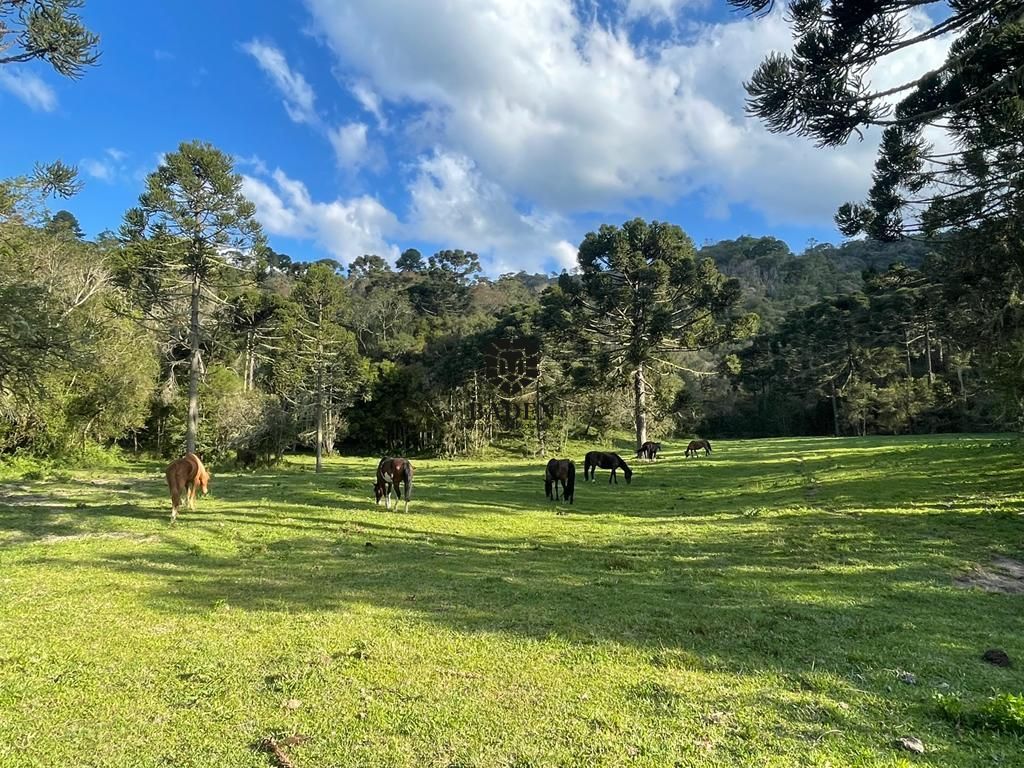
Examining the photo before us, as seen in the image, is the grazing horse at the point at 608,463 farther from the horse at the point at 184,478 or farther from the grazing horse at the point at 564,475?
the horse at the point at 184,478

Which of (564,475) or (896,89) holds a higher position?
(896,89)

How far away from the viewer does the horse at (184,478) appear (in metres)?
11.5

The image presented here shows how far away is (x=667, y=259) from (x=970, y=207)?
19249 mm

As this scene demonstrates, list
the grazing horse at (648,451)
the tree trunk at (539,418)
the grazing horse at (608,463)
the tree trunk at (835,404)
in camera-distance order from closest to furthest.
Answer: the grazing horse at (608,463), the grazing horse at (648,451), the tree trunk at (539,418), the tree trunk at (835,404)

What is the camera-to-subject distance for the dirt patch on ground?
7305 millimetres

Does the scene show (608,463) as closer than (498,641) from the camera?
No

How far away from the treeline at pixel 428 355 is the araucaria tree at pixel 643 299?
134 millimetres

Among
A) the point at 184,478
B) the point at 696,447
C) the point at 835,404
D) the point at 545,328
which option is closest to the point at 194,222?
the point at 184,478

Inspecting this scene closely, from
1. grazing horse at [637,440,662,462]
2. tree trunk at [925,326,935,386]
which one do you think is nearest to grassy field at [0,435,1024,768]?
grazing horse at [637,440,662,462]

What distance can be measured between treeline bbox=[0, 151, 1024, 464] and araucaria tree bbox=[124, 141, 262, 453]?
4.6 inches

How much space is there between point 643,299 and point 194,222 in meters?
22.7

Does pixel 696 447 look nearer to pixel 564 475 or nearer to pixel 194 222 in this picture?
pixel 564 475

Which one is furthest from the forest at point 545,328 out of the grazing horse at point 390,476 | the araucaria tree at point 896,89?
the grazing horse at point 390,476

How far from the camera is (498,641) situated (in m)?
5.05
